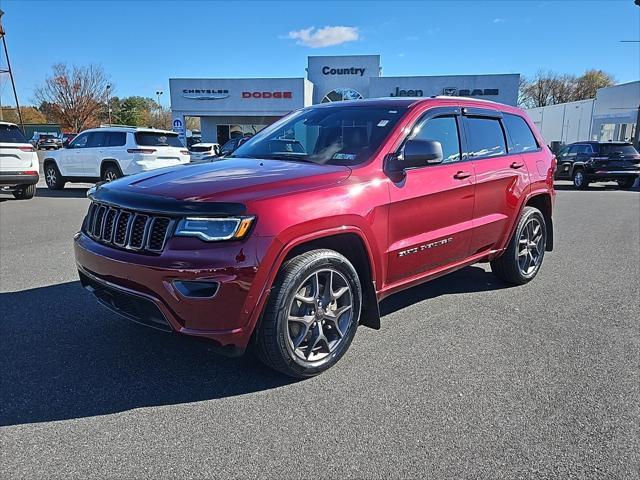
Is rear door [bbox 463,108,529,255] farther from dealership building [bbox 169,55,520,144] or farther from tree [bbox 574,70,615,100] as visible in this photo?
tree [bbox 574,70,615,100]

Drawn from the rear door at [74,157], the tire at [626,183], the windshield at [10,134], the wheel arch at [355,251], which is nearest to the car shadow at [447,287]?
the wheel arch at [355,251]

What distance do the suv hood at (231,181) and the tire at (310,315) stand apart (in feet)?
1.53

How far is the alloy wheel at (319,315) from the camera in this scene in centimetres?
314

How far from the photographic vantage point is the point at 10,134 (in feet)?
37.8

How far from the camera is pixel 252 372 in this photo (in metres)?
3.34

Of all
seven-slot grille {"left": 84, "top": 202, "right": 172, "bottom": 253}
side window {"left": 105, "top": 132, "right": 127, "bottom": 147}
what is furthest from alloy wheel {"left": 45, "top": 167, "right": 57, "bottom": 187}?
seven-slot grille {"left": 84, "top": 202, "right": 172, "bottom": 253}

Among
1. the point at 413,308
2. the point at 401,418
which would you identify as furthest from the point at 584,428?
the point at 413,308

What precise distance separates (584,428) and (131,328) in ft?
10.7

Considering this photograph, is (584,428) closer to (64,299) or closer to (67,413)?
(67,413)

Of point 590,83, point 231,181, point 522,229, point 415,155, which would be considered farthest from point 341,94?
point 590,83

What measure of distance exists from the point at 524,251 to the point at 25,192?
1244 cm

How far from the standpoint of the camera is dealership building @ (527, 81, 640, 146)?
30438mm

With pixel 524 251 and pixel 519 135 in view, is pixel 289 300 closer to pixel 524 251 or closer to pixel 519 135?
pixel 524 251

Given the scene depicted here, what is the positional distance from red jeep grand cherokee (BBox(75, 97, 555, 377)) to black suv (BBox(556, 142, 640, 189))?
15.4 m
